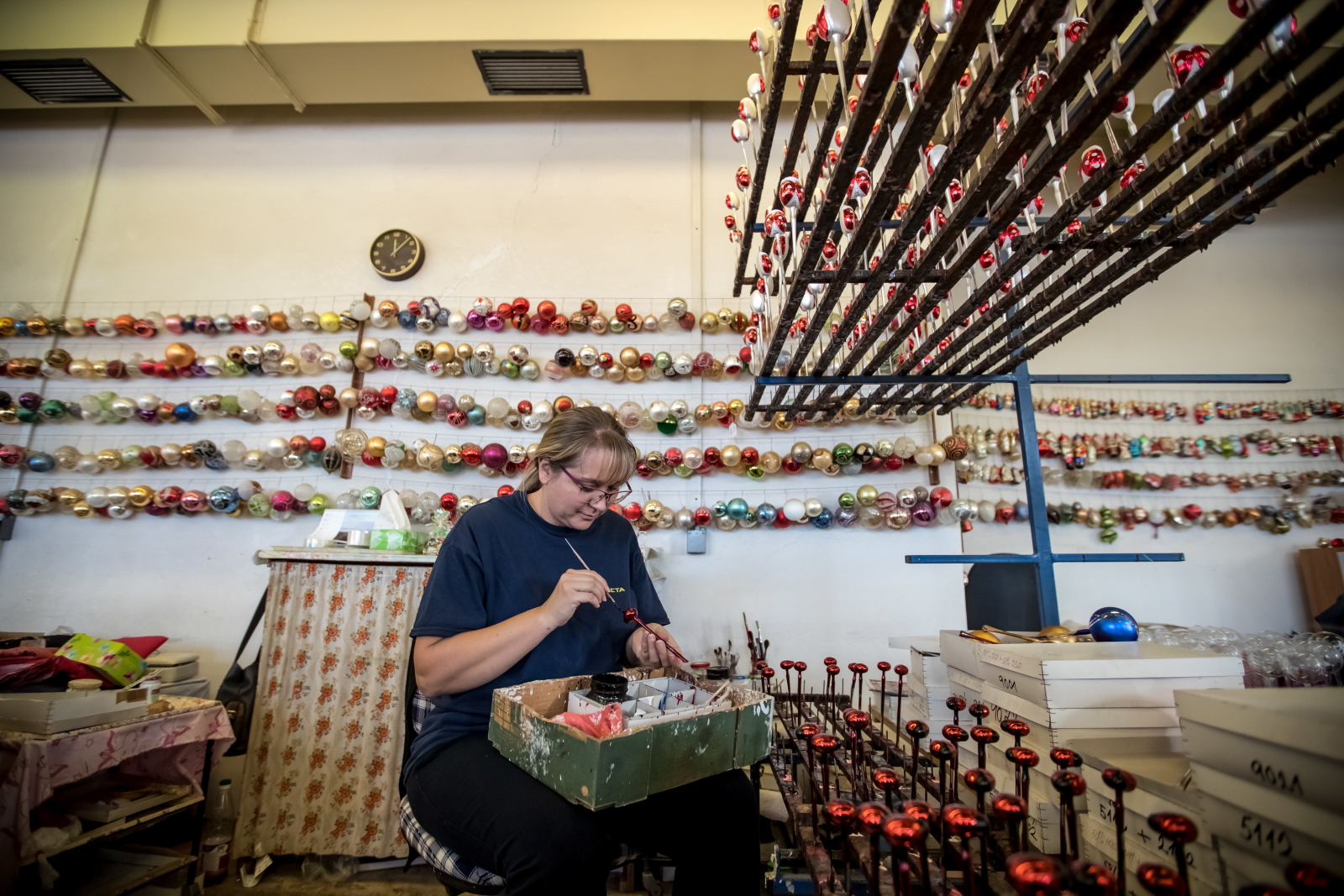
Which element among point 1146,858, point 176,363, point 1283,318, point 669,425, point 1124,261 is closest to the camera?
point 1146,858

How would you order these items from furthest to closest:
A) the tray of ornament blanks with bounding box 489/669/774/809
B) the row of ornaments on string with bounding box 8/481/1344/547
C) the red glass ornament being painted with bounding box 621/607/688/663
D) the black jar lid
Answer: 1. the row of ornaments on string with bounding box 8/481/1344/547
2. the red glass ornament being painted with bounding box 621/607/688/663
3. the black jar lid
4. the tray of ornament blanks with bounding box 489/669/774/809

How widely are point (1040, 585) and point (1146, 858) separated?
1.30m

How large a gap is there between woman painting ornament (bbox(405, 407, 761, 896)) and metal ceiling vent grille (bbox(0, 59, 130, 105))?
4.42 meters

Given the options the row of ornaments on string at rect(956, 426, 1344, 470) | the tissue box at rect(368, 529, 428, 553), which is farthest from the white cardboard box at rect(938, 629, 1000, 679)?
the row of ornaments on string at rect(956, 426, 1344, 470)

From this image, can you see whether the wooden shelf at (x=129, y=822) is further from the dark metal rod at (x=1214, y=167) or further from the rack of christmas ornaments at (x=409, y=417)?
the dark metal rod at (x=1214, y=167)

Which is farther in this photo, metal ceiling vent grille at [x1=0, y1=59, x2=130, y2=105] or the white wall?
metal ceiling vent grille at [x1=0, y1=59, x2=130, y2=105]

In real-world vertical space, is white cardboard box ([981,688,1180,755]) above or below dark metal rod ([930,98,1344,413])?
below

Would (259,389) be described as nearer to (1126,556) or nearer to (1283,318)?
(1126,556)

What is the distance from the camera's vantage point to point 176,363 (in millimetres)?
3352

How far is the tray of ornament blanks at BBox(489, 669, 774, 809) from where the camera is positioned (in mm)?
957

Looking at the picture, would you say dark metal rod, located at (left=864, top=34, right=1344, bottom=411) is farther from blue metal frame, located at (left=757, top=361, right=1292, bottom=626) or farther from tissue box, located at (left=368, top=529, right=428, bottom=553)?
tissue box, located at (left=368, top=529, right=428, bottom=553)

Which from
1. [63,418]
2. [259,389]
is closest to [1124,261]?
[259,389]

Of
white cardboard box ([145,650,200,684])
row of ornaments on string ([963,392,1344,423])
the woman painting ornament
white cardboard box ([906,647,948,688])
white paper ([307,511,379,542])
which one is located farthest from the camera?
row of ornaments on string ([963,392,1344,423])

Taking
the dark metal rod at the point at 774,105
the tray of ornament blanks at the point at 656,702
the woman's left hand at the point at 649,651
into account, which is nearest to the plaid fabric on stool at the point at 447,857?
the tray of ornament blanks at the point at 656,702
